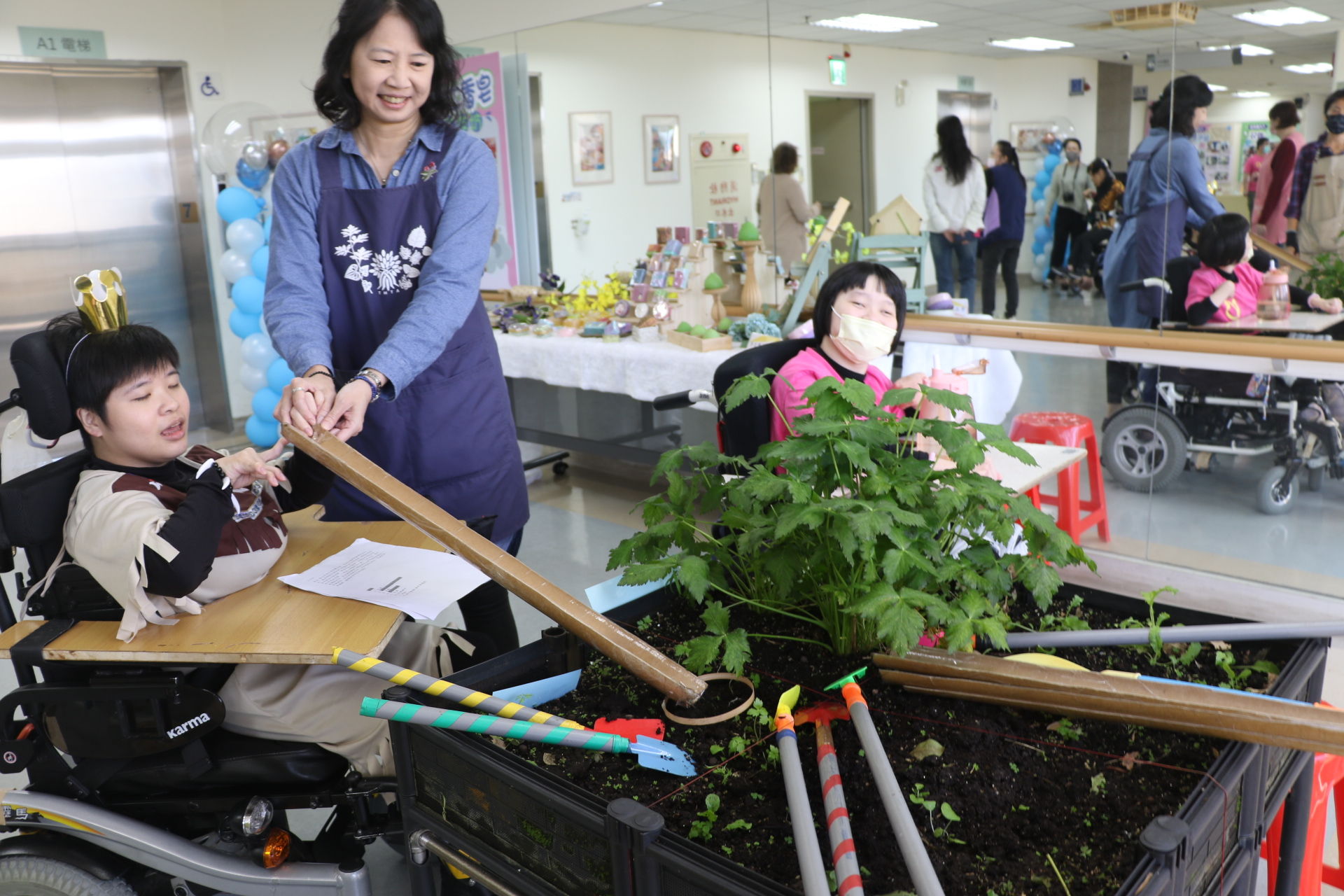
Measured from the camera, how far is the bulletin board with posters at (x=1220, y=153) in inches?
126

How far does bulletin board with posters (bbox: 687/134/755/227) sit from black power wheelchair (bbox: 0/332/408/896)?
10.5ft

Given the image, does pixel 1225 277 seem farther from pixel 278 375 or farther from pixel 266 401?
pixel 266 401

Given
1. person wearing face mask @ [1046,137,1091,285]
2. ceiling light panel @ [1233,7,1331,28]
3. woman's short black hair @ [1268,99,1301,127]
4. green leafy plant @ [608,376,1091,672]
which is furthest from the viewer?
person wearing face mask @ [1046,137,1091,285]

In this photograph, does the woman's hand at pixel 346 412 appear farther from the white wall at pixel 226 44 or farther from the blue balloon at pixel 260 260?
the white wall at pixel 226 44

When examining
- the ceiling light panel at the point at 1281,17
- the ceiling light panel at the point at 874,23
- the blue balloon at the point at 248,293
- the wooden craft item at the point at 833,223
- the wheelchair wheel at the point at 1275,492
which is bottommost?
the wheelchair wheel at the point at 1275,492

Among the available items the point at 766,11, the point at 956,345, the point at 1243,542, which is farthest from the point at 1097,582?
the point at 766,11

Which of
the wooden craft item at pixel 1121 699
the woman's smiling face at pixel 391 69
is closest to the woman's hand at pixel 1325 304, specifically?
the wooden craft item at pixel 1121 699

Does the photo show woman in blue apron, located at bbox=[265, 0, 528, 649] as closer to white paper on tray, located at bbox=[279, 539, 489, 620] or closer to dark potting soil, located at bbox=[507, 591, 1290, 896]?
white paper on tray, located at bbox=[279, 539, 489, 620]

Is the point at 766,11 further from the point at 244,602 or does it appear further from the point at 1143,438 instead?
the point at 244,602

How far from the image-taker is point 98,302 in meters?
1.60

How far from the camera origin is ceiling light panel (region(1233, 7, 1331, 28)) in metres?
2.96

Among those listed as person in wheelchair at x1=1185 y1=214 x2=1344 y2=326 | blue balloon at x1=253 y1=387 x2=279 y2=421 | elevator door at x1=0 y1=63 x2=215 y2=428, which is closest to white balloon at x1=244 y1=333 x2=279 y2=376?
blue balloon at x1=253 y1=387 x2=279 y2=421

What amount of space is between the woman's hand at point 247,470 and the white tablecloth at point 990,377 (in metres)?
2.43

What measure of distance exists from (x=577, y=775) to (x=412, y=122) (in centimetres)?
119
